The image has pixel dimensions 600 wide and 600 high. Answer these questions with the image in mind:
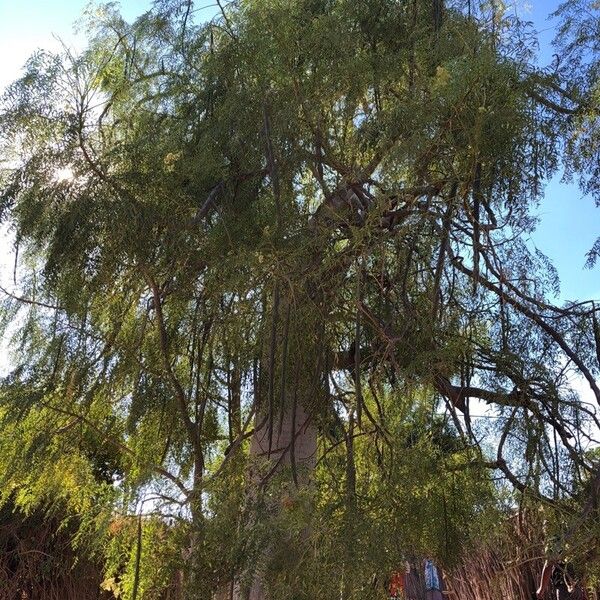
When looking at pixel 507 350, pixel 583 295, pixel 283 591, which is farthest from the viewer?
pixel 583 295

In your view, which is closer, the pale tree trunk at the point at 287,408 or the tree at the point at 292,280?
the pale tree trunk at the point at 287,408

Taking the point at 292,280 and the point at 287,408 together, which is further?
the point at 287,408

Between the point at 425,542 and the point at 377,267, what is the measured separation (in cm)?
80

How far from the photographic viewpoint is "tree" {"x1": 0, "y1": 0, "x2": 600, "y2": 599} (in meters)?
2.03

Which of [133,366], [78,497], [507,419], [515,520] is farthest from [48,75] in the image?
[515,520]

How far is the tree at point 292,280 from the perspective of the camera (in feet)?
6.64

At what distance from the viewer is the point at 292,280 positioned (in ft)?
6.65

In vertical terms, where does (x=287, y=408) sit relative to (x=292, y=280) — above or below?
below

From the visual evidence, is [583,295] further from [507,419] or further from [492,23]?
[492,23]

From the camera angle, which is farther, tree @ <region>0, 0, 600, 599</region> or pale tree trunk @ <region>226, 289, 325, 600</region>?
tree @ <region>0, 0, 600, 599</region>

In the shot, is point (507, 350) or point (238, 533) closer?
point (238, 533)

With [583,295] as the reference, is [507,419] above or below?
below

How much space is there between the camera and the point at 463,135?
6.66 ft

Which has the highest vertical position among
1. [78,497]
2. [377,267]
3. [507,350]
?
[377,267]
